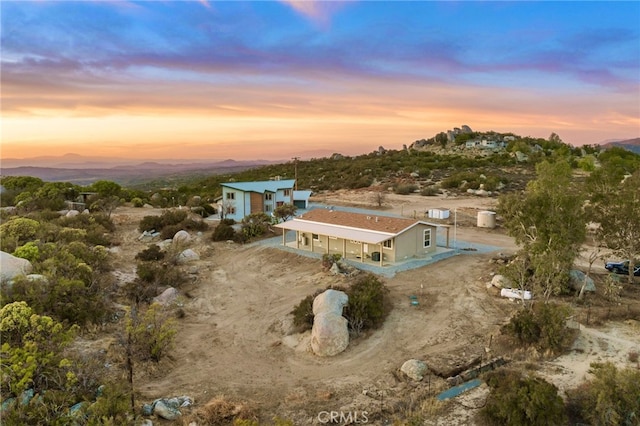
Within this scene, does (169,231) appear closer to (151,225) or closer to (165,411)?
(151,225)

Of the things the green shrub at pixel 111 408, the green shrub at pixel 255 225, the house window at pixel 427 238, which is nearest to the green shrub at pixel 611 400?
the green shrub at pixel 111 408

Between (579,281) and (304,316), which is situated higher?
(579,281)

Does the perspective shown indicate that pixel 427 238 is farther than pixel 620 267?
Yes

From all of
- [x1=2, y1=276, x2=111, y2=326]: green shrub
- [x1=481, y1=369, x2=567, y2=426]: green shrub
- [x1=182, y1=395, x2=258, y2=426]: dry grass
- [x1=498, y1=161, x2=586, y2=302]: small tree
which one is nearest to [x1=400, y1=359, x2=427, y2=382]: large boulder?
[x1=481, y1=369, x2=567, y2=426]: green shrub

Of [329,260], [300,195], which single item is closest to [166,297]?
[329,260]

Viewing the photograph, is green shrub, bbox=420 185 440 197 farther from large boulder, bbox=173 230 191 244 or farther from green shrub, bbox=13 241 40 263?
green shrub, bbox=13 241 40 263

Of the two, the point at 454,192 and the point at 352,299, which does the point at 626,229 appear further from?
the point at 454,192

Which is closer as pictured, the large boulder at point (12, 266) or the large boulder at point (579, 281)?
the large boulder at point (12, 266)

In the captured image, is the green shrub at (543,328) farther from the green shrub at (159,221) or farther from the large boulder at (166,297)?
the green shrub at (159,221)
